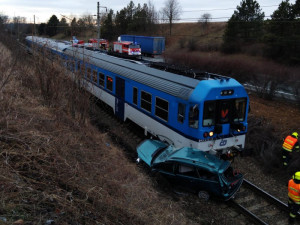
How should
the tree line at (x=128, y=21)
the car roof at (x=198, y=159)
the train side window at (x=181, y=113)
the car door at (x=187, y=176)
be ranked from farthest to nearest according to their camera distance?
the tree line at (x=128, y=21) → the train side window at (x=181, y=113) → the car door at (x=187, y=176) → the car roof at (x=198, y=159)

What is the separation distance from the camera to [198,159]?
26.3 ft

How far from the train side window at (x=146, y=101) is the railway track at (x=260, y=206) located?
4.32 meters

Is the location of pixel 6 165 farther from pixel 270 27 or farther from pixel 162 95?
pixel 270 27

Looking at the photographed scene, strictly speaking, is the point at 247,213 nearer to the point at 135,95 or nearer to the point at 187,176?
the point at 187,176

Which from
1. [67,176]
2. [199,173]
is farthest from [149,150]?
[67,176]

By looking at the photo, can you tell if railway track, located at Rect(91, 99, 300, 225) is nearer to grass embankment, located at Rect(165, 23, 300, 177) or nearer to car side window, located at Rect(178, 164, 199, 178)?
car side window, located at Rect(178, 164, 199, 178)

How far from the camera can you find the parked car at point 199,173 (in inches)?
302

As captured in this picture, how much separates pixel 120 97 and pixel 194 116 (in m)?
5.28

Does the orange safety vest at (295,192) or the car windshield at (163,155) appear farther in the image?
the car windshield at (163,155)

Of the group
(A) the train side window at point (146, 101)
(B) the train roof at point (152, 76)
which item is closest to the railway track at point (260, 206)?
(B) the train roof at point (152, 76)

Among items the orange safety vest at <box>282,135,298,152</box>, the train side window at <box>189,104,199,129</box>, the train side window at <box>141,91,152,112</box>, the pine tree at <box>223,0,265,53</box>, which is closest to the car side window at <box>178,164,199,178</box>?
the train side window at <box>189,104,199,129</box>

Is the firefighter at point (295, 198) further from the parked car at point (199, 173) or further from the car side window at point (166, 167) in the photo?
the car side window at point (166, 167)

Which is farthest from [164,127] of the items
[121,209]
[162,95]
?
[121,209]

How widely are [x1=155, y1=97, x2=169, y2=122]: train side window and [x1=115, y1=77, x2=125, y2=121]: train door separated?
9.31ft
